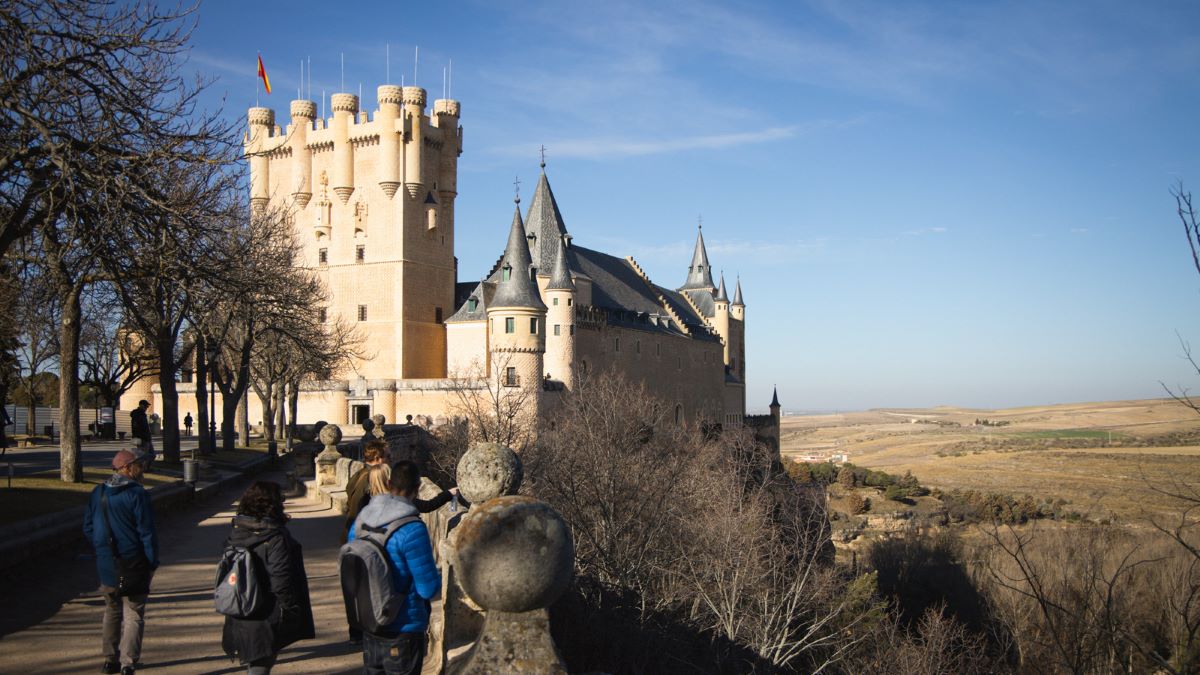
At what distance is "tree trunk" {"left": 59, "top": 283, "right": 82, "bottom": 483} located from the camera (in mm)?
15625

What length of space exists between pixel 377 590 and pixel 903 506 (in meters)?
57.7

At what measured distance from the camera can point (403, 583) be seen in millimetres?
5176

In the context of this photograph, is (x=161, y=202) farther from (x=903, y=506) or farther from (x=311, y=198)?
(x=903, y=506)

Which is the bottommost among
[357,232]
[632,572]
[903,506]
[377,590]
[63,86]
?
[903,506]

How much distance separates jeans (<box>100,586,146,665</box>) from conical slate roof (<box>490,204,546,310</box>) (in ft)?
134

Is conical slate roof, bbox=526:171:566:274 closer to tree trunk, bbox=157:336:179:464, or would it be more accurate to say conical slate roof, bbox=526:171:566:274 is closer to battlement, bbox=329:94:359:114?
battlement, bbox=329:94:359:114

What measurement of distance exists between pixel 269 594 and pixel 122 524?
192cm

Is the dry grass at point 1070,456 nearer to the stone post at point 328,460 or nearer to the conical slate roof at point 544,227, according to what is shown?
the stone post at point 328,460

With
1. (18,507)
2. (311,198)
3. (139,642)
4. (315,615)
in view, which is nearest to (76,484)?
(18,507)

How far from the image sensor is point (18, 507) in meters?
12.7

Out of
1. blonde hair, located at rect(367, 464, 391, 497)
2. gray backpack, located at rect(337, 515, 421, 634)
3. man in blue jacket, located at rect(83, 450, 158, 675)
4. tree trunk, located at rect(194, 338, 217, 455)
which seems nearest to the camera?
gray backpack, located at rect(337, 515, 421, 634)

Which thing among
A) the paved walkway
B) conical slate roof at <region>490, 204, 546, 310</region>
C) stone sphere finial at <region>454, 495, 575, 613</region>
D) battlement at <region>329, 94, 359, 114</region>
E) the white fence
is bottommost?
the paved walkway

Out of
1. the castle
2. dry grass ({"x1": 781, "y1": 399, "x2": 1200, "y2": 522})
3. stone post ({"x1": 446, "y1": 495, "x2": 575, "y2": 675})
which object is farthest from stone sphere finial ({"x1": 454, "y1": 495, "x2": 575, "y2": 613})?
the castle

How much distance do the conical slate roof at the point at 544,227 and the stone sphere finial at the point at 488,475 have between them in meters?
49.6
